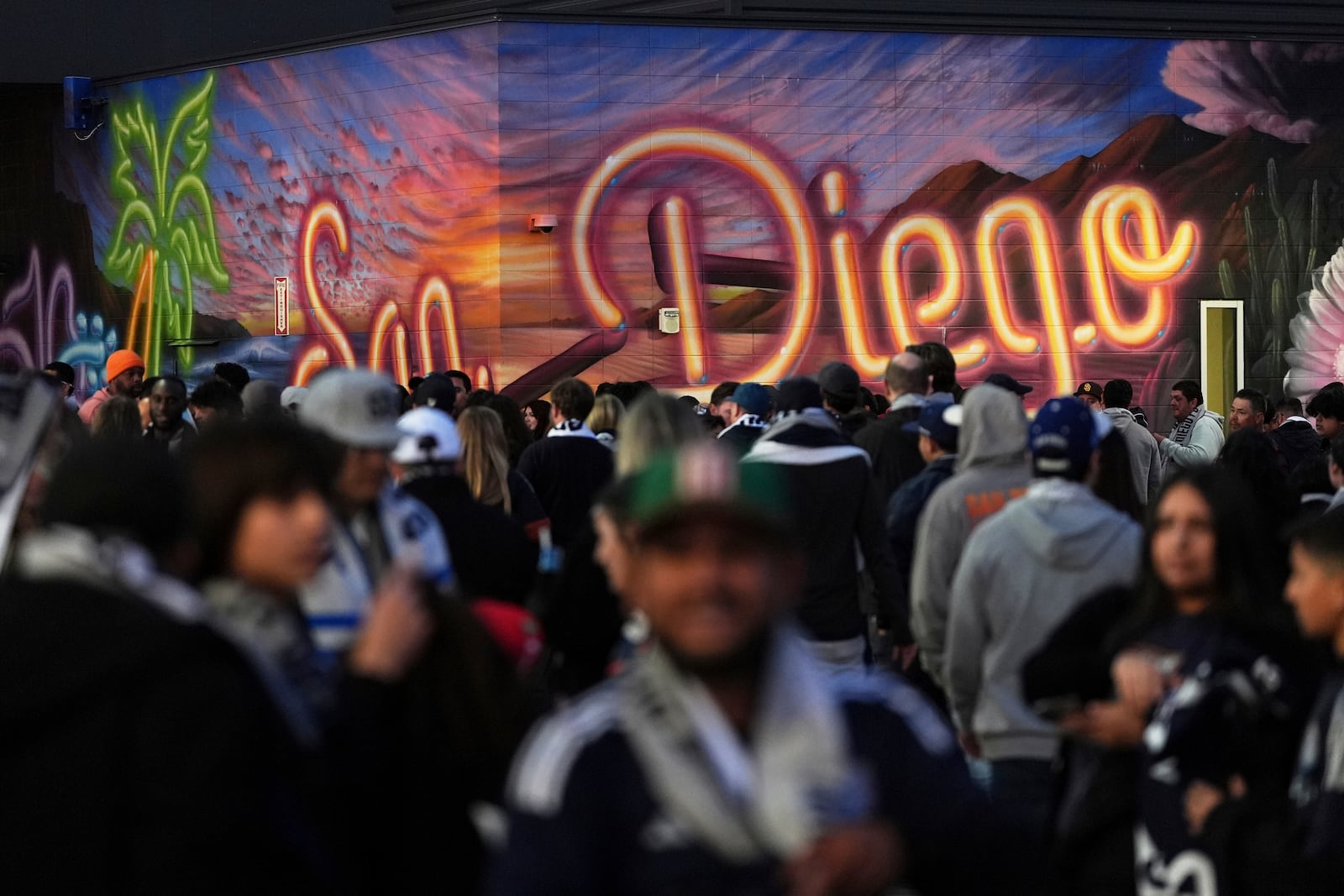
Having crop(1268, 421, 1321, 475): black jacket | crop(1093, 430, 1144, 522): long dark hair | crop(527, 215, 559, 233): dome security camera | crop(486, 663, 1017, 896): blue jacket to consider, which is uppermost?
crop(527, 215, 559, 233): dome security camera

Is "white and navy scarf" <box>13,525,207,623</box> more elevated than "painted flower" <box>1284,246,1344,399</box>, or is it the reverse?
"painted flower" <box>1284,246,1344,399</box>

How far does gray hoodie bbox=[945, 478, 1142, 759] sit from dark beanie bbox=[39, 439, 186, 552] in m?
3.00

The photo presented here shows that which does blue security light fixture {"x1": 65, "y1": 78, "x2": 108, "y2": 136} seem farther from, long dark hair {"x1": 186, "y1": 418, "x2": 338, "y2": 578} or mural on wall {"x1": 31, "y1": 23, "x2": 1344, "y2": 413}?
long dark hair {"x1": 186, "y1": 418, "x2": 338, "y2": 578}

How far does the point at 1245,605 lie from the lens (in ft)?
12.4

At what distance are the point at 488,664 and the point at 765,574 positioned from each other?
100 cm

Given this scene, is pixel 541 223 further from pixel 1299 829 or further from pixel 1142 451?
pixel 1299 829

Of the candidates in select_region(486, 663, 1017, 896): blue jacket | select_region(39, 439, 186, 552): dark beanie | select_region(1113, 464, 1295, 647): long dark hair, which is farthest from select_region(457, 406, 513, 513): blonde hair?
select_region(486, 663, 1017, 896): blue jacket

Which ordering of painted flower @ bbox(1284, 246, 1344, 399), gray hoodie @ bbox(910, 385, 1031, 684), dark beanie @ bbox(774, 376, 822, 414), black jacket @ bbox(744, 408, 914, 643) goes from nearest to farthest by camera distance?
gray hoodie @ bbox(910, 385, 1031, 684), black jacket @ bbox(744, 408, 914, 643), dark beanie @ bbox(774, 376, 822, 414), painted flower @ bbox(1284, 246, 1344, 399)

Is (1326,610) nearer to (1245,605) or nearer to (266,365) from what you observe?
(1245,605)

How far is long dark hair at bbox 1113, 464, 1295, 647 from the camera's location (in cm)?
377

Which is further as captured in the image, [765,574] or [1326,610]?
[1326,610]

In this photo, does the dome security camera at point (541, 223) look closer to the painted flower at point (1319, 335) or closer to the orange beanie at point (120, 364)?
the painted flower at point (1319, 335)

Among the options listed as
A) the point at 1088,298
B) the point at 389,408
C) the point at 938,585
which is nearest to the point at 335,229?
the point at 1088,298

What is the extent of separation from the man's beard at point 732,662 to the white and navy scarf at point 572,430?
6.83m
